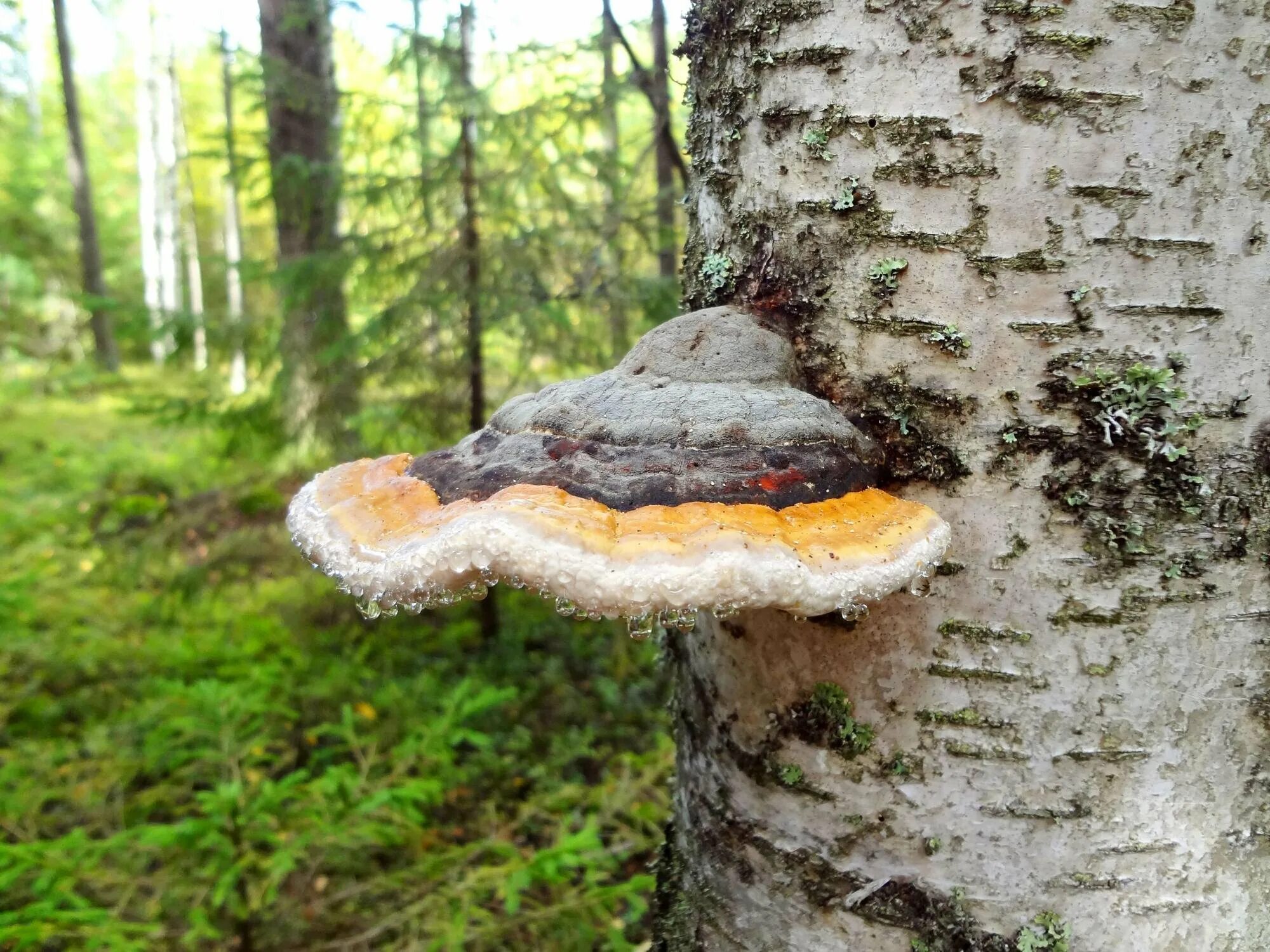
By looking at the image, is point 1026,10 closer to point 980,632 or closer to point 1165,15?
point 1165,15

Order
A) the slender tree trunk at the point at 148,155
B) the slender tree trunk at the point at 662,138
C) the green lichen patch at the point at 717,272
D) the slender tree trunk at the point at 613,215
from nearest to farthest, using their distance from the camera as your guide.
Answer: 1. the green lichen patch at the point at 717,272
2. the slender tree trunk at the point at 662,138
3. the slender tree trunk at the point at 613,215
4. the slender tree trunk at the point at 148,155

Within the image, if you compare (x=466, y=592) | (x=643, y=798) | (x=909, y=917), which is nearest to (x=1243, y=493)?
(x=909, y=917)

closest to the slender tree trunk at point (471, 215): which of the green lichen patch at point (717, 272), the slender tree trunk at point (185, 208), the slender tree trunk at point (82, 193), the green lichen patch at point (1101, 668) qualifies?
the green lichen patch at point (717, 272)

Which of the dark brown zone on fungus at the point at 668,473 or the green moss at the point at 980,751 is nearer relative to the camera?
the dark brown zone on fungus at the point at 668,473

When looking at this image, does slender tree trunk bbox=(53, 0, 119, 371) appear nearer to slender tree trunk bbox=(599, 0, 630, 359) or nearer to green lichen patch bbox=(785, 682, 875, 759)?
slender tree trunk bbox=(599, 0, 630, 359)

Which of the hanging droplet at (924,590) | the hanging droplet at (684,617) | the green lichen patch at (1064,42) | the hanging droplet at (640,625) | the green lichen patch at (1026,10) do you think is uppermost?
the green lichen patch at (1026,10)

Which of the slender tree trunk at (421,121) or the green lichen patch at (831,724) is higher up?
the slender tree trunk at (421,121)

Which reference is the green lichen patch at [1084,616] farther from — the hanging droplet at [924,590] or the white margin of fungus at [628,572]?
the white margin of fungus at [628,572]
